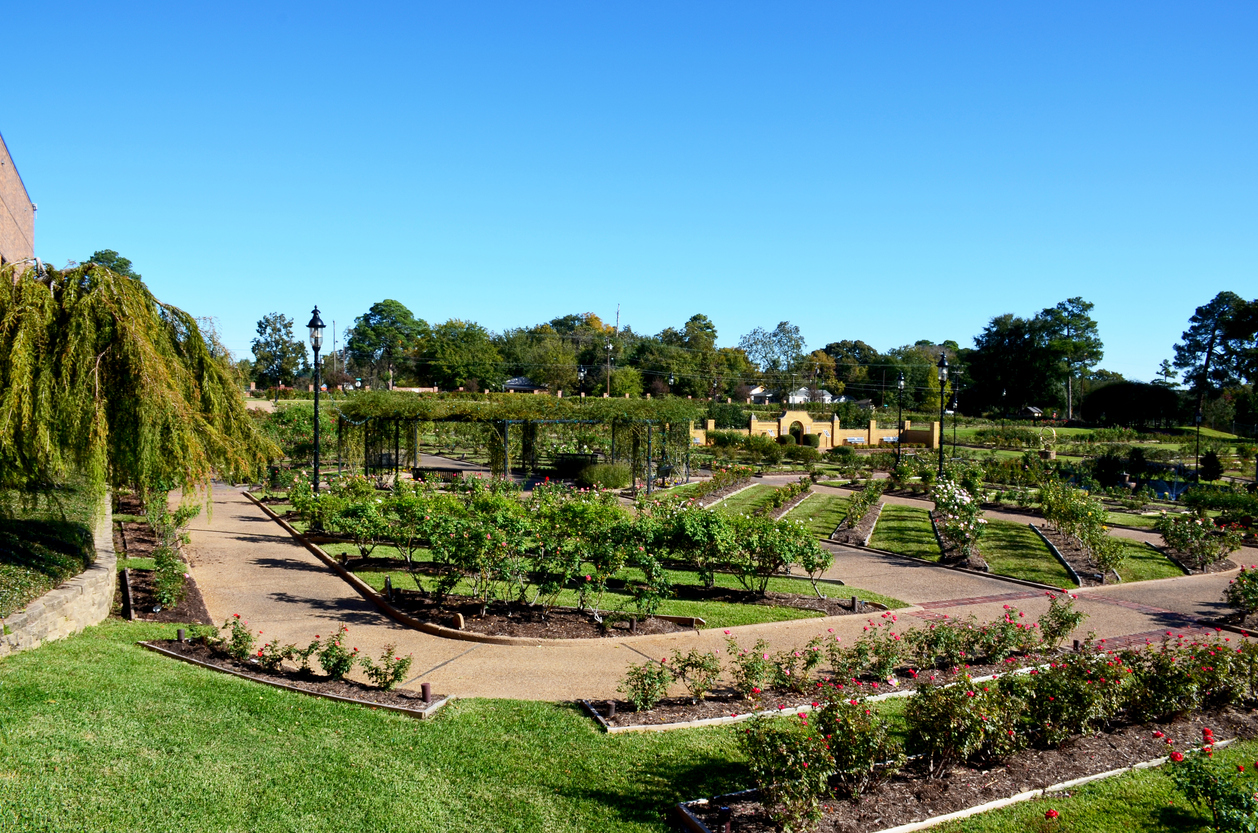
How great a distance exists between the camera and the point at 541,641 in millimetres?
8547

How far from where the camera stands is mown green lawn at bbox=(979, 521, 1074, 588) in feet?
42.6

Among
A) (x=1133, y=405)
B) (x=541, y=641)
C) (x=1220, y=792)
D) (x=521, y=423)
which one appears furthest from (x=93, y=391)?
(x=1133, y=405)

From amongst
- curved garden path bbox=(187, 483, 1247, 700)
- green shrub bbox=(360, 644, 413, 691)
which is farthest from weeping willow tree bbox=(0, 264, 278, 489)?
green shrub bbox=(360, 644, 413, 691)

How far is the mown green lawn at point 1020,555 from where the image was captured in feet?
42.6

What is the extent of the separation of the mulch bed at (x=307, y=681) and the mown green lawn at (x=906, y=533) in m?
11.1

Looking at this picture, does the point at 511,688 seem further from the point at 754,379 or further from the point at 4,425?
the point at 754,379

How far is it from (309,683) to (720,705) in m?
3.57

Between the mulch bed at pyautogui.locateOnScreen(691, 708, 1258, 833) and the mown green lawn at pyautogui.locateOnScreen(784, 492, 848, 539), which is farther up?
the mown green lawn at pyautogui.locateOnScreen(784, 492, 848, 539)

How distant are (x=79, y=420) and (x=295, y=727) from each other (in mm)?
4206

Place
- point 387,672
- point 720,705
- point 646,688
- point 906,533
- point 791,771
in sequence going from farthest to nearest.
→ point 906,533 < point 387,672 < point 720,705 < point 646,688 < point 791,771

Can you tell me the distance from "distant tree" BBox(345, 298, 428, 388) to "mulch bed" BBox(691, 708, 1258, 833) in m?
71.6

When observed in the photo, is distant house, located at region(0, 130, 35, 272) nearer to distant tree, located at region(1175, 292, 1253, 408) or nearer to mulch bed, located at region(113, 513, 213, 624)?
mulch bed, located at region(113, 513, 213, 624)

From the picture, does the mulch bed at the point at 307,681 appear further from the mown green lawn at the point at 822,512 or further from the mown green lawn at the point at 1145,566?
the mown green lawn at the point at 1145,566

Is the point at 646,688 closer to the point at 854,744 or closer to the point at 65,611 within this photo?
the point at 854,744
